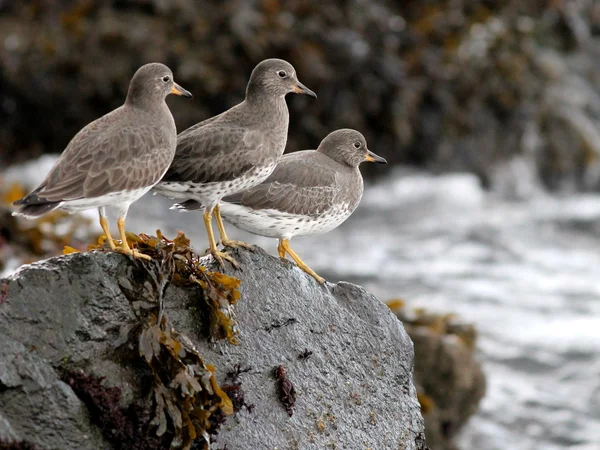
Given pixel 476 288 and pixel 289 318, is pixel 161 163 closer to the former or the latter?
pixel 289 318

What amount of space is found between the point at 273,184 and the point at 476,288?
9076 mm

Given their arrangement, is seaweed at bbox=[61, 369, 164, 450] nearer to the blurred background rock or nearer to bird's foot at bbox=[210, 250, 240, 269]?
bird's foot at bbox=[210, 250, 240, 269]

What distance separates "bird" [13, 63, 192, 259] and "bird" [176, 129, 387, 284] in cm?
71

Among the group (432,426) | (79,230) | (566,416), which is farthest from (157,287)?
(566,416)

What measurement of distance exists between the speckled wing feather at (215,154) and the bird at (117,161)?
0.22m

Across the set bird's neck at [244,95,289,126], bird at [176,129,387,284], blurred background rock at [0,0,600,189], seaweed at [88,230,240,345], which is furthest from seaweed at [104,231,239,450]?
blurred background rock at [0,0,600,189]

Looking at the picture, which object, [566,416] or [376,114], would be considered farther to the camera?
[376,114]

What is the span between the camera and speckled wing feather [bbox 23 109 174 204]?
4.79 m

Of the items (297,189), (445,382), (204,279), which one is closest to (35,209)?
(204,279)

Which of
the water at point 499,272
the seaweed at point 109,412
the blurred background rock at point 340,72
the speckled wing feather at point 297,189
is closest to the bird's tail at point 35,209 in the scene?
the seaweed at point 109,412

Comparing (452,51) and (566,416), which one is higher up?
(452,51)

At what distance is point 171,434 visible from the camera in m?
4.40

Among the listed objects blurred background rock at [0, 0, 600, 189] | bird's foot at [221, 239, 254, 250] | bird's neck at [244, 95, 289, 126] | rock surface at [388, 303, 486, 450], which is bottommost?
rock surface at [388, 303, 486, 450]

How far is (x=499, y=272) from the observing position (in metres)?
15.2
